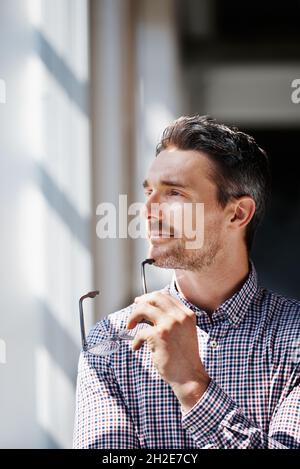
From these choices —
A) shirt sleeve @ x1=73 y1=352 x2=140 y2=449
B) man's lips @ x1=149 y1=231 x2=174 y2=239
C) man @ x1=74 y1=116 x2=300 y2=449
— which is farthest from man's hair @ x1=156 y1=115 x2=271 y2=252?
shirt sleeve @ x1=73 y1=352 x2=140 y2=449

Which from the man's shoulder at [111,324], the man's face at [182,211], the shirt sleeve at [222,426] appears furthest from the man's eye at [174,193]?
the shirt sleeve at [222,426]

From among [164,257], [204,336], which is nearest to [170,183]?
[164,257]

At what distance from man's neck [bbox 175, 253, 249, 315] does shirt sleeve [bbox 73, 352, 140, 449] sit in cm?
18

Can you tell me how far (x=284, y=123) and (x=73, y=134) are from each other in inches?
15.2

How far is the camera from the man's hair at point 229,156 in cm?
109

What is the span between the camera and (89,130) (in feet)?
3.99

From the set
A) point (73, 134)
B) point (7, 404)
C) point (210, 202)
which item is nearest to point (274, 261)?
point (210, 202)

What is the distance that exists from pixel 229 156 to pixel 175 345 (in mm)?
332

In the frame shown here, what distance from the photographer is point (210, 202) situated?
1.10 metres

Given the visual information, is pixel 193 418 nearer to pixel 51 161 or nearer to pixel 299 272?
pixel 299 272

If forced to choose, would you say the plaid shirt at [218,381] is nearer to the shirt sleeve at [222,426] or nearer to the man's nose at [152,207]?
the shirt sleeve at [222,426]

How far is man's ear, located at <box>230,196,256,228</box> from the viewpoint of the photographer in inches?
44.0

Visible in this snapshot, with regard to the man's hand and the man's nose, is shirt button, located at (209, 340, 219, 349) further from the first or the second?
the man's nose

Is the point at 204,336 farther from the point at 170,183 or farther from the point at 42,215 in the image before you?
the point at 42,215
